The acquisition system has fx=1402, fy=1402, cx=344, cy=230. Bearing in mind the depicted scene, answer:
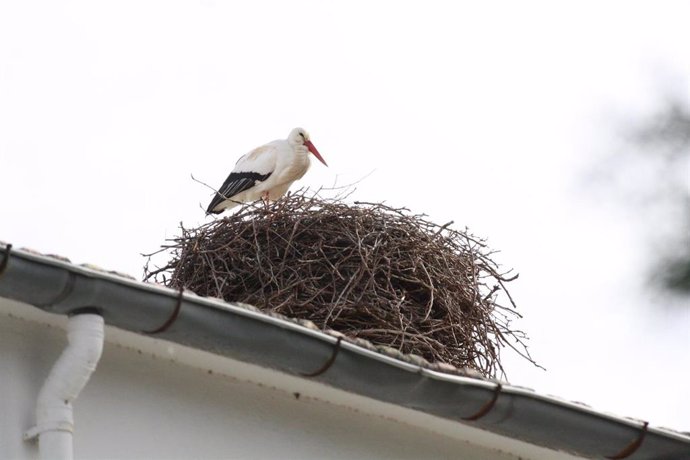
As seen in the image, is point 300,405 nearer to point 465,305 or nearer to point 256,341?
point 256,341

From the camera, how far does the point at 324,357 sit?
13.5 feet

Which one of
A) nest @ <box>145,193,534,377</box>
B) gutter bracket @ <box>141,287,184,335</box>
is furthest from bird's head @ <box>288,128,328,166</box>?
gutter bracket @ <box>141,287,184,335</box>

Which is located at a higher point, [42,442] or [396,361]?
[396,361]

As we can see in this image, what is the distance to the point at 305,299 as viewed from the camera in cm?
752

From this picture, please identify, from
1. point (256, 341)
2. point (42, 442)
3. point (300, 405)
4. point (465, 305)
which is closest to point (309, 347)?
point (256, 341)

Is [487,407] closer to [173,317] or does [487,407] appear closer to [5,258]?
[173,317]

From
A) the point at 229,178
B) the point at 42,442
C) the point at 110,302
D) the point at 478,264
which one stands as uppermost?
the point at 229,178

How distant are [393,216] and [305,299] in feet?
2.86

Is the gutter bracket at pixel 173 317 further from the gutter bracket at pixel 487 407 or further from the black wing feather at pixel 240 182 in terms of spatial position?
the black wing feather at pixel 240 182

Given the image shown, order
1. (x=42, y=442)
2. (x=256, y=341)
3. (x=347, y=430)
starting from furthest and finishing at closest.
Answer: (x=347, y=430)
(x=256, y=341)
(x=42, y=442)

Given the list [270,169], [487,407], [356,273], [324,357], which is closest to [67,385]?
[324,357]

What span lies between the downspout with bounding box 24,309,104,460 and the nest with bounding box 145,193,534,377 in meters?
3.57

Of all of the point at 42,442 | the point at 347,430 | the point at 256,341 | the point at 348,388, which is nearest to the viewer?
the point at 42,442

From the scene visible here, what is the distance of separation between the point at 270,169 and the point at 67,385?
7540mm
